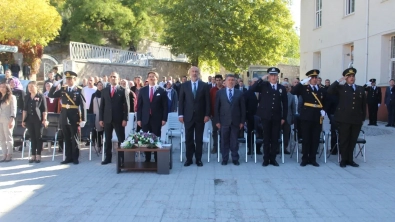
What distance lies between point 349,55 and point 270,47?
318 inches

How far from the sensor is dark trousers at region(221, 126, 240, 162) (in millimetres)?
9656

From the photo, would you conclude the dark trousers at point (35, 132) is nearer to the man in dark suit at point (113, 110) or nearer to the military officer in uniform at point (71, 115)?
the military officer in uniform at point (71, 115)

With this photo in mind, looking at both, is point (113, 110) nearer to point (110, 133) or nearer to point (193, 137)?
point (110, 133)

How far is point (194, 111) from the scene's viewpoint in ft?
31.0

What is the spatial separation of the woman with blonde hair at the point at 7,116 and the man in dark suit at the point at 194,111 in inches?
154

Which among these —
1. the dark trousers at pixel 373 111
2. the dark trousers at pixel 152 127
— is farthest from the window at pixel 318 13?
A: the dark trousers at pixel 152 127

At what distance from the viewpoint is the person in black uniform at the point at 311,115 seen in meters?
9.51

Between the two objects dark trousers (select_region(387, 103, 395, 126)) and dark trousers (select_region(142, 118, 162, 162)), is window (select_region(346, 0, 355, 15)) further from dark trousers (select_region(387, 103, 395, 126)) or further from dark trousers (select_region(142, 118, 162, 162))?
dark trousers (select_region(142, 118, 162, 162))

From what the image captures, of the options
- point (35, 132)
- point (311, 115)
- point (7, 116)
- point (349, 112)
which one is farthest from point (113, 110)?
point (349, 112)

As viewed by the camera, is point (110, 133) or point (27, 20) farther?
point (27, 20)

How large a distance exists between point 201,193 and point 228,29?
2137 centimetres

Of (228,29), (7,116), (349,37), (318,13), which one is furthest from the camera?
(228,29)

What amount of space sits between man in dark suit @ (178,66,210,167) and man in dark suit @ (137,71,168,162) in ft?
1.38

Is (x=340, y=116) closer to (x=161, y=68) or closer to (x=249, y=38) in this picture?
(x=249, y=38)
